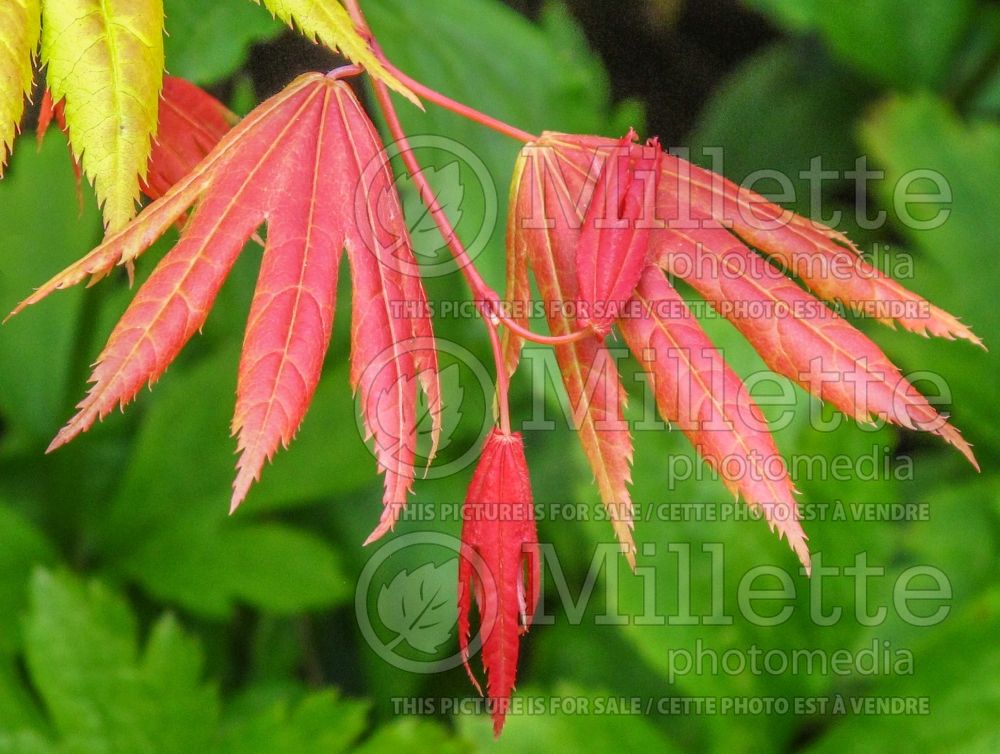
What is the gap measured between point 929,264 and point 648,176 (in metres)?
0.99

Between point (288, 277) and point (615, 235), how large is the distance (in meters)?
0.17

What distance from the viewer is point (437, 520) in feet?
3.84

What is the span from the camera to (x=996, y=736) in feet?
2.91

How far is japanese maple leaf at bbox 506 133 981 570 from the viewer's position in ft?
1.59

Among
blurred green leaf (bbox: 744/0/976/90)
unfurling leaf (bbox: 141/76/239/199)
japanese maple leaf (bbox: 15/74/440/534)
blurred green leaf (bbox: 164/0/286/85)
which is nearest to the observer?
japanese maple leaf (bbox: 15/74/440/534)

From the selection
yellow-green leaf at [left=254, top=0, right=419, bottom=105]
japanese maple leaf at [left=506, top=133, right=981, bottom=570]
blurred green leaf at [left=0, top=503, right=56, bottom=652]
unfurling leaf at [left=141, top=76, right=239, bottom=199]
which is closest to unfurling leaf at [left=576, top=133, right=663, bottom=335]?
japanese maple leaf at [left=506, top=133, right=981, bottom=570]

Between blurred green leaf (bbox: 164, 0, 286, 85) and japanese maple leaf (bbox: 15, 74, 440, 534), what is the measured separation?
0.23 m

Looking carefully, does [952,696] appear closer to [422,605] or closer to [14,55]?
[422,605]

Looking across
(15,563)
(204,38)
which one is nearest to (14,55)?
(204,38)

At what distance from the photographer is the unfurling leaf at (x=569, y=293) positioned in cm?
51

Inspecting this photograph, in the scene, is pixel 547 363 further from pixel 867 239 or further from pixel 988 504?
pixel 867 239

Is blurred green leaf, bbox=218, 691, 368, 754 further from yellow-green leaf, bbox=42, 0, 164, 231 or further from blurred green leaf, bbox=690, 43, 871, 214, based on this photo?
blurred green leaf, bbox=690, 43, 871, 214

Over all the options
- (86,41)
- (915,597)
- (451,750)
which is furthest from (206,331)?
(915,597)

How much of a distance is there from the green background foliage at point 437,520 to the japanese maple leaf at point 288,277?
0.28m
